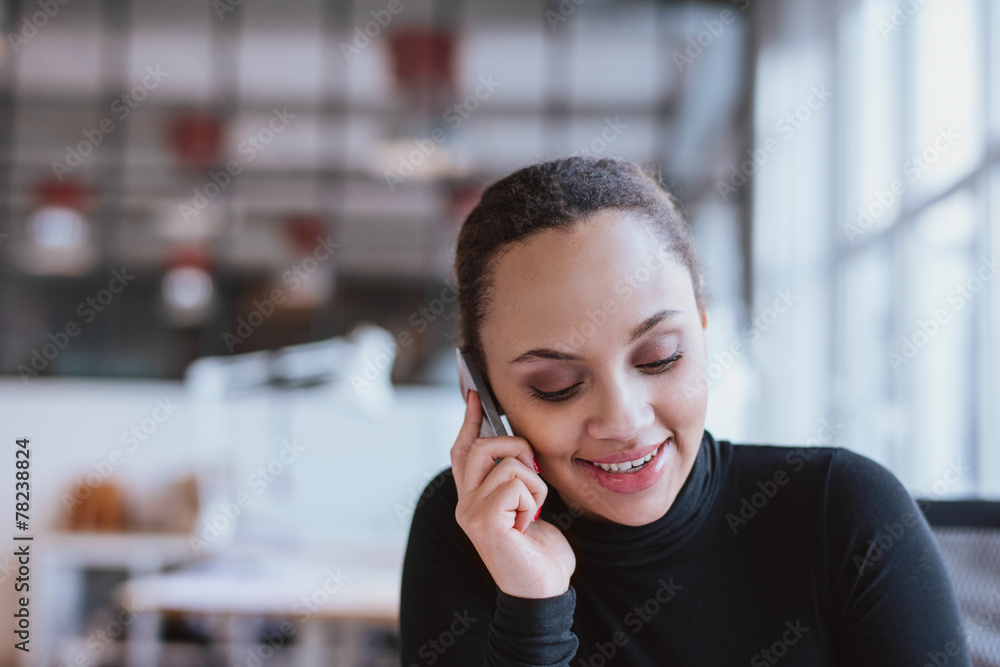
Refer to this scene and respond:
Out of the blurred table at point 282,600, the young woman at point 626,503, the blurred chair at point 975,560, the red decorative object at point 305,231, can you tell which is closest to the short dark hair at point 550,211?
the young woman at point 626,503

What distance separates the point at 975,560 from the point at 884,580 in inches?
8.8

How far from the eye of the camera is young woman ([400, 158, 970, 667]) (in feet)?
2.98

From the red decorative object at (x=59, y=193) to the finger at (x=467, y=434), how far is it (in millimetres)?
4559

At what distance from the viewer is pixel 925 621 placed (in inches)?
35.7

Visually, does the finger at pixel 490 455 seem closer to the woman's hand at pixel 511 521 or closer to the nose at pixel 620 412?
the woman's hand at pixel 511 521

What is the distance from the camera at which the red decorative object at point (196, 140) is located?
192 inches

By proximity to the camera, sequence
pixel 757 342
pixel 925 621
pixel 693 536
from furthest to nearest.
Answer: pixel 757 342, pixel 693 536, pixel 925 621

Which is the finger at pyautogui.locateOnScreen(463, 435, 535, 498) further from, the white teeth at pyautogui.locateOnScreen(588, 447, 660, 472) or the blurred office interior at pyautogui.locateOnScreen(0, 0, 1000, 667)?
the blurred office interior at pyautogui.locateOnScreen(0, 0, 1000, 667)

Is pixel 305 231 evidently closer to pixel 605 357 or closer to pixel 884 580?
pixel 605 357

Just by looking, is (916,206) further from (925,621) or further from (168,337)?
(168,337)

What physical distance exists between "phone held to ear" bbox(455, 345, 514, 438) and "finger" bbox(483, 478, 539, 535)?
8 cm

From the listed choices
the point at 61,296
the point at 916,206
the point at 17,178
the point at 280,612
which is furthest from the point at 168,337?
the point at 916,206

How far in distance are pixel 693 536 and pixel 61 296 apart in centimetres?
470

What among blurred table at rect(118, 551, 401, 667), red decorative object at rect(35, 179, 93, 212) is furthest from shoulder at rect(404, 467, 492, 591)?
red decorative object at rect(35, 179, 93, 212)
